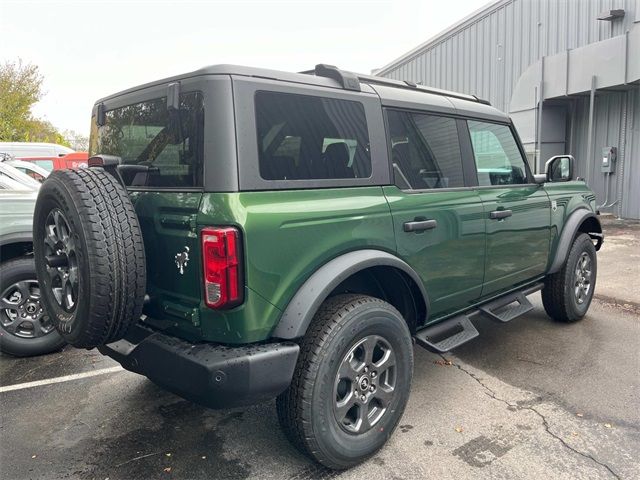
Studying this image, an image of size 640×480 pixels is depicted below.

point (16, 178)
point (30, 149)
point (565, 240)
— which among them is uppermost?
point (30, 149)

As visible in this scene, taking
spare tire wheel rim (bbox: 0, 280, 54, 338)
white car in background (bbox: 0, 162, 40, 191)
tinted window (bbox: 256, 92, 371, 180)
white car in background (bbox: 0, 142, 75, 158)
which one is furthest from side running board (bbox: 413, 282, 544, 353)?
white car in background (bbox: 0, 142, 75, 158)

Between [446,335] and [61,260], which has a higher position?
[61,260]

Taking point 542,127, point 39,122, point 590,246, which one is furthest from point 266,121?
point 39,122

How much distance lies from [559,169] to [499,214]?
118cm

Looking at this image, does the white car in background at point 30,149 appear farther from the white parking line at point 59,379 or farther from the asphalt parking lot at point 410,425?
the white parking line at point 59,379

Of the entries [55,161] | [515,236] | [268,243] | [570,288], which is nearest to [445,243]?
[515,236]

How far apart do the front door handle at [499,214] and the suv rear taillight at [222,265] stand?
81.3 inches

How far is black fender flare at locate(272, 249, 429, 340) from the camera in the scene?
2363mm

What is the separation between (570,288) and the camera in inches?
184

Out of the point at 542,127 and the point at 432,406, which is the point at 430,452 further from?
A: the point at 542,127

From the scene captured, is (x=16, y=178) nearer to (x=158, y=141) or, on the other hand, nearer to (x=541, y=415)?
(x=158, y=141)

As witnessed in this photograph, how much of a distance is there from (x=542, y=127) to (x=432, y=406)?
12068mm

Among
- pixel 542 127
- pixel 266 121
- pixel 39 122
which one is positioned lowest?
pixel 266 121

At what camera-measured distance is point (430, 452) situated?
2.79m
